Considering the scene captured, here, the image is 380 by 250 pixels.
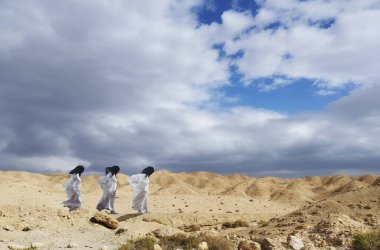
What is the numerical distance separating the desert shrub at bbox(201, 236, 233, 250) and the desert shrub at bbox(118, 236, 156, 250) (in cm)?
146

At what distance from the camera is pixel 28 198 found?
84.8 ft

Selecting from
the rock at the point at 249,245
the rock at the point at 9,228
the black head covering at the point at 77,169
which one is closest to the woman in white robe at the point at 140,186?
the black head covering at the point at 77,169

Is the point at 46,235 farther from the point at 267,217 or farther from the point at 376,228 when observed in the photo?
the point at 267,217

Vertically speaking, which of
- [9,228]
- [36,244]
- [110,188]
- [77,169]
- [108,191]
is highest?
[77,169]

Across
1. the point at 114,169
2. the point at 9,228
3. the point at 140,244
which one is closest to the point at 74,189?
the point at 114,169

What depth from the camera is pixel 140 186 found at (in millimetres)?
20031

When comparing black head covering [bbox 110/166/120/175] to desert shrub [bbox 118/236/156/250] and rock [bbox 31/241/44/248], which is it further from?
desert shrub [bbox 118/236/156/250]

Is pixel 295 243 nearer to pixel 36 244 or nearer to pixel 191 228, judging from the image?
pixel 36 244

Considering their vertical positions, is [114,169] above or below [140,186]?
above

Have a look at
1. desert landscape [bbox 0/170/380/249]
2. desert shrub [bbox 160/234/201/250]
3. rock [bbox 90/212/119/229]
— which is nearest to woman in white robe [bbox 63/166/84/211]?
desert landscape [bbox 0/170/380/249]

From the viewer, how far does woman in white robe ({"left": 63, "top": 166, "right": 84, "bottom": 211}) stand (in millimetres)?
19656

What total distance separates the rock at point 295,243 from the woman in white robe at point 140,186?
761 cm

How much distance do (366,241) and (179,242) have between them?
4661mm

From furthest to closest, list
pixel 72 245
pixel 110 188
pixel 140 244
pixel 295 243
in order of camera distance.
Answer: pixel 110 188
pixel 295 243
pixel 72 245
pixel 140 244
